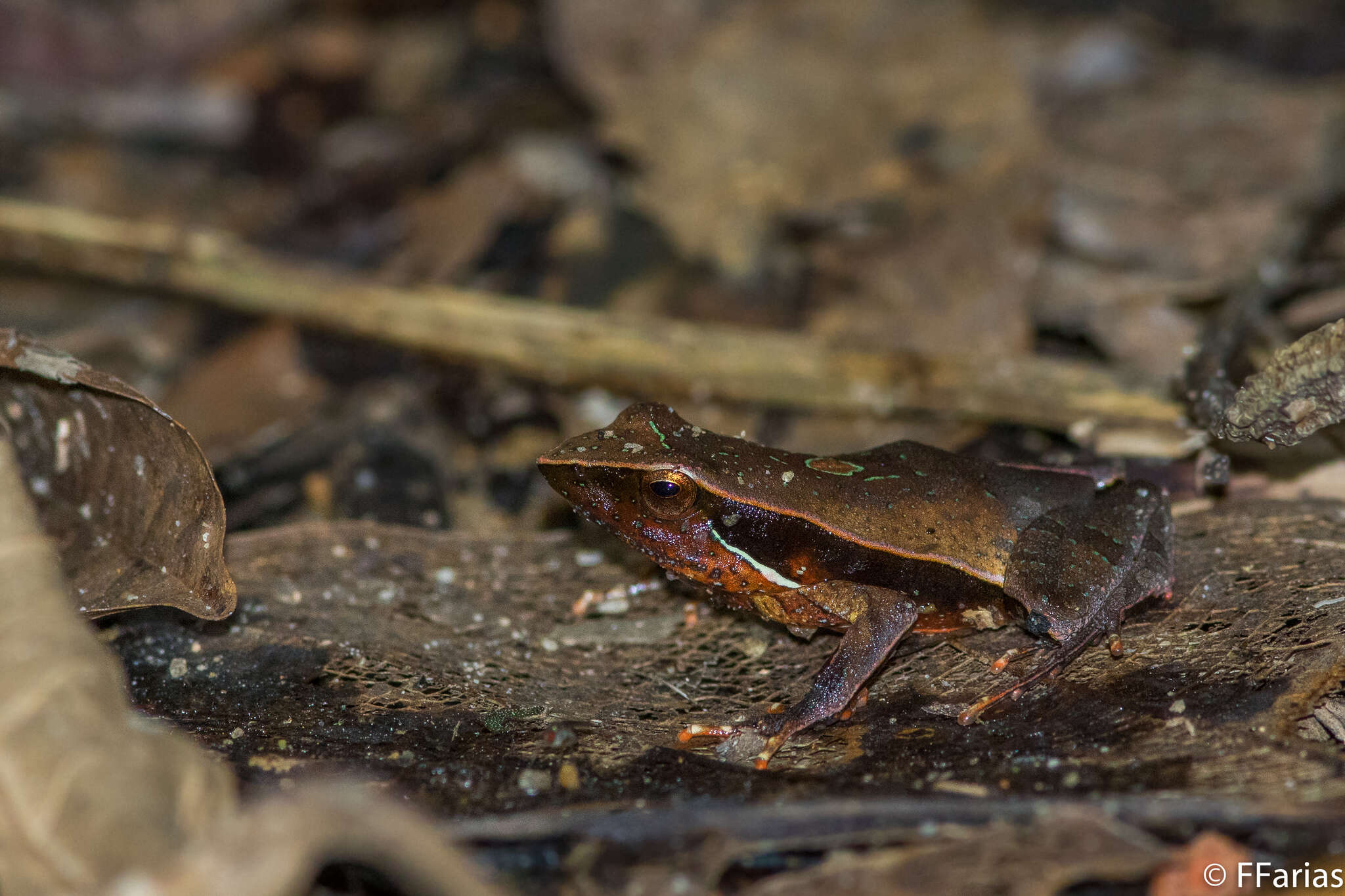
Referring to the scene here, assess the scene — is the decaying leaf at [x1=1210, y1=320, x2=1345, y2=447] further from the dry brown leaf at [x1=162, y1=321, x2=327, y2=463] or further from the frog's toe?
the dry brown leaf at [x1=162, y1=321, x2=327, y2=463]

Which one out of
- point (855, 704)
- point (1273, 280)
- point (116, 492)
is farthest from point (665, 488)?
point (1273, 280)

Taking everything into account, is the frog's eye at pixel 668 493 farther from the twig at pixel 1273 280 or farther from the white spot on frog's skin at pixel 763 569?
the twig at pixel 1273 280

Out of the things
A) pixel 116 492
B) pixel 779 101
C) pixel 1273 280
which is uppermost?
pixel 779 101

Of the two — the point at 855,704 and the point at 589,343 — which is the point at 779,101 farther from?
the point at 855,704

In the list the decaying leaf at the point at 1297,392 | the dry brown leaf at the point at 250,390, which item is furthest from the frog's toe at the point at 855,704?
the dry brown leaf at the point at 250,390

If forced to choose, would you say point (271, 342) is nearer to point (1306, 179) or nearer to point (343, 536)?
point (343, 536)

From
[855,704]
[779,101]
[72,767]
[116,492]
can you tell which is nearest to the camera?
[72,767]

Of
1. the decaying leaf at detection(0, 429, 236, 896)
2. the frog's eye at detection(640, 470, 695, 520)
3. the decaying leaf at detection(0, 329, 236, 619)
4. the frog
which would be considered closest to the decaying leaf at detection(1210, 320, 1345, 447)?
the frog

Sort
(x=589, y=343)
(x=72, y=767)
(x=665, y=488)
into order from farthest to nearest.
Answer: (x=589, y=343)
(x=665, y=488)
(x=72, y=767)
